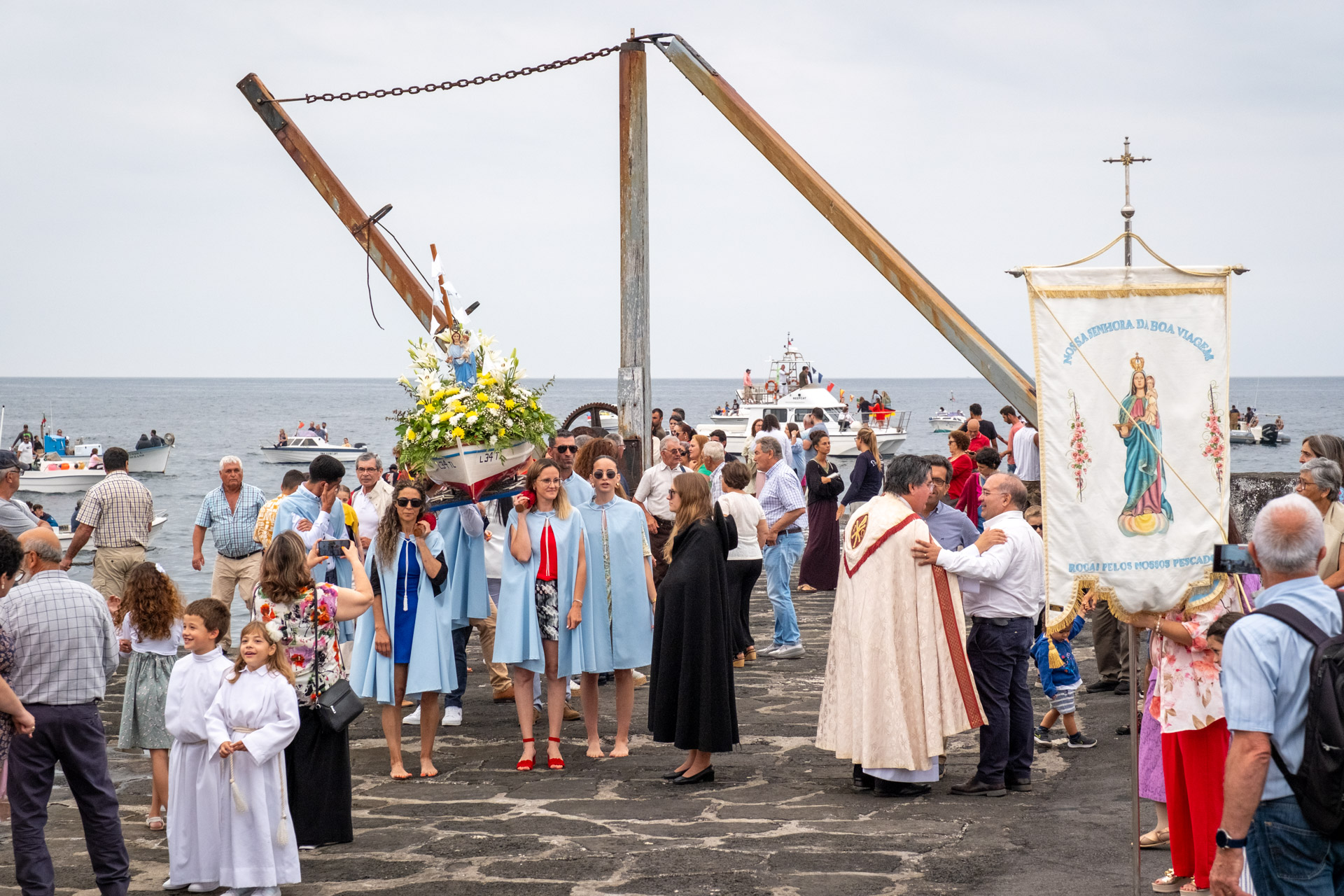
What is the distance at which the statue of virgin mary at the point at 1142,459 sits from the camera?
5082mm

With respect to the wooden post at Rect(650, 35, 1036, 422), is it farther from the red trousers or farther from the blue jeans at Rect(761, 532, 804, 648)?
the red trousers

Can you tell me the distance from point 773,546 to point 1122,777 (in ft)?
14.7

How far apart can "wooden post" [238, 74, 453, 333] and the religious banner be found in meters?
8.87

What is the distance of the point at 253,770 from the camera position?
5586mm

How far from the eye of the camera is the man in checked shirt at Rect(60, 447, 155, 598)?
10.5 m

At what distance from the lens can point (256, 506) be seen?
34.0 ft

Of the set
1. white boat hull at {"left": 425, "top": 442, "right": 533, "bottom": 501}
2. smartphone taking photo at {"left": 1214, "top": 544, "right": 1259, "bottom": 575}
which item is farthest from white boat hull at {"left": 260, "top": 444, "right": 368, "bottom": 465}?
smartphone taking photo at {"left": 1214, "top": 544, "right": 1259, "bottom": 575}

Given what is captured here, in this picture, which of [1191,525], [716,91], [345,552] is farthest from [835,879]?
[716,91]

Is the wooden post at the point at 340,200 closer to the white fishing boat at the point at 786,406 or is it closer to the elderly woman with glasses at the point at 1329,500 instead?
the elderly woman with glasses at the point at 1329,500

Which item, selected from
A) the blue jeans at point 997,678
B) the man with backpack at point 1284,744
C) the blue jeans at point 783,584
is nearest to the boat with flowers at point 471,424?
the blue jeans at point 997,678

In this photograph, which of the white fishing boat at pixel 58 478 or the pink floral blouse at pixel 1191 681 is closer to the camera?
the pink floral blouse at pixel 1191 681

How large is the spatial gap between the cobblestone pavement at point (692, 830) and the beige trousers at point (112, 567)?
2251 mm

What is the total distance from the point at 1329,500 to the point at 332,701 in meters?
5.18

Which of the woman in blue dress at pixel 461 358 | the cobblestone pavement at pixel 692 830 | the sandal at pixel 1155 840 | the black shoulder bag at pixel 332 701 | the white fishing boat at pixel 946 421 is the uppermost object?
the white fishing boat at pixel 946 421
